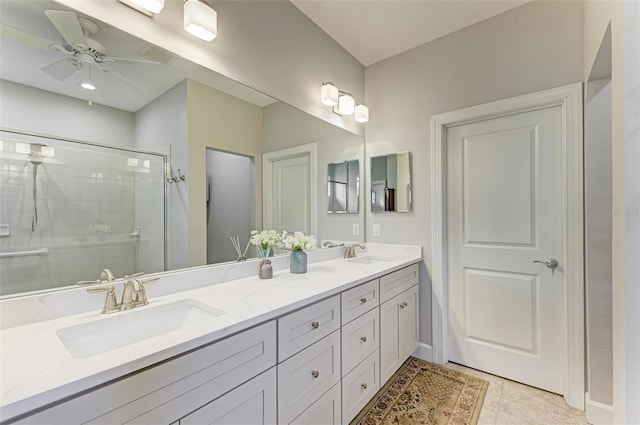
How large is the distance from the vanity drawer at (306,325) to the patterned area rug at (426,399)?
72 centimetres

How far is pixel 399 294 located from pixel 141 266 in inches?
63.9

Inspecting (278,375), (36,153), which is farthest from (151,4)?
(278,375)

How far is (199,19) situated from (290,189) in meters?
1.10

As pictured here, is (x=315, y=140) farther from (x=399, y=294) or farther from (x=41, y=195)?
(x=41, y=195)

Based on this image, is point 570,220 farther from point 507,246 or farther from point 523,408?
point 523,408

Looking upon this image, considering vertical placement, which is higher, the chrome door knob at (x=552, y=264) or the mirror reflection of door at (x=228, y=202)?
the mirror reflection of door at (x=228, y=202)

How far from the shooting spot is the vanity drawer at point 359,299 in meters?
1.49

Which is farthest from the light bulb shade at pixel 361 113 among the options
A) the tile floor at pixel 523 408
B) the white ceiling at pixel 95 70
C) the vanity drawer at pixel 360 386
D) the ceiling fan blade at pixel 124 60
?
the tile floor at pixel 523 408

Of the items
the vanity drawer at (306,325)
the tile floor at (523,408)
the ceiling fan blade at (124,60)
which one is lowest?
the tile floor at (523,408)

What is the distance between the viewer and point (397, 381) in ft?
6.59

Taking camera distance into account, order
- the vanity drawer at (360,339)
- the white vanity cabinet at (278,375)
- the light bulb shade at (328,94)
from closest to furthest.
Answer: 1. the white vanity cabinet at (278,375)
2. the vanity drawer at (360,339)
3. the light bulb shade at (328,94)

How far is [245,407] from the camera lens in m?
0.99

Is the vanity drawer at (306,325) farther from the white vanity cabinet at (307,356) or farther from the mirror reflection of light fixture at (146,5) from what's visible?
the mirror reflection of light fixture at (146,5)

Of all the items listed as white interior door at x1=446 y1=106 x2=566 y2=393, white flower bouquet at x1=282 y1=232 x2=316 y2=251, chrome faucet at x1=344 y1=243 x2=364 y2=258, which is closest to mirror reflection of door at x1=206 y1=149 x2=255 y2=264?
white flower bouquet at x1=282 y1=232 x2=316 y2=251
